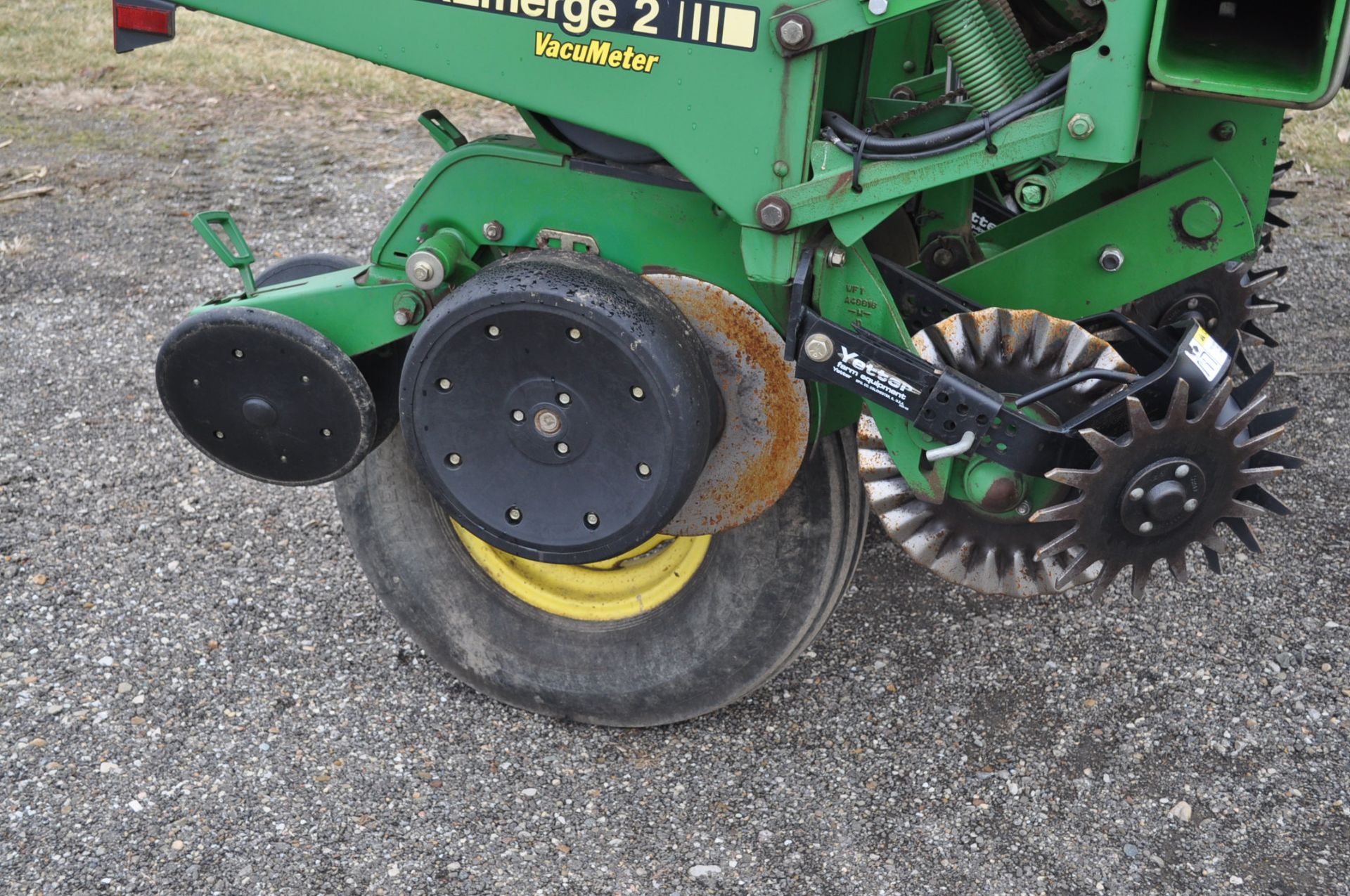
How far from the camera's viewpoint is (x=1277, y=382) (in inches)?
168

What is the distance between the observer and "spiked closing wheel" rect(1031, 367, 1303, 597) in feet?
6.48

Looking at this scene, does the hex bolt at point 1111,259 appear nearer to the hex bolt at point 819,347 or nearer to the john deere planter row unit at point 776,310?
the john deere planter row unit at point 776,310

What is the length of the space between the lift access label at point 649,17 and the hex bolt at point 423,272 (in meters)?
0.45

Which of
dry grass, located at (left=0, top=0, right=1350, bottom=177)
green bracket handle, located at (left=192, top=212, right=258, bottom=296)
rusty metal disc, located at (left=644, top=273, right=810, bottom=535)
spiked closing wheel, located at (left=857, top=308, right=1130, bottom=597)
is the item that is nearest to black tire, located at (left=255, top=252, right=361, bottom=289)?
green bracket handle, located at (left=192, top=212, right=258, bottom=296)

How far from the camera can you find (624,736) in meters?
2.79

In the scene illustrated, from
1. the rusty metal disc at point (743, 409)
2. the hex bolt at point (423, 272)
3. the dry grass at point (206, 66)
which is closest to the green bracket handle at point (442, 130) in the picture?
the hex bolt at point (423, 272)

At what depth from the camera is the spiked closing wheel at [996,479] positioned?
80.7 inches

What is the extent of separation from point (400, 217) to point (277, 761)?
1181 millimetres

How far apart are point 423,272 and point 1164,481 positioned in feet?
A: 4.28

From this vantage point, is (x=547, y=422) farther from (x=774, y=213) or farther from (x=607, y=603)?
(x=607, y=603)

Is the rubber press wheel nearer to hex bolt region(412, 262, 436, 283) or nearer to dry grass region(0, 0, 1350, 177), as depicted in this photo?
hex bolt region(412, 262, 436, 283)

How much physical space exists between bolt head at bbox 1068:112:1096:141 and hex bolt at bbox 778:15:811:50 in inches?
16.5

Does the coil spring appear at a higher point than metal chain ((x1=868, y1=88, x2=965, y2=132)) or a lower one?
higher

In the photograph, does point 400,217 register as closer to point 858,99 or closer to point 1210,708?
point 858,99
